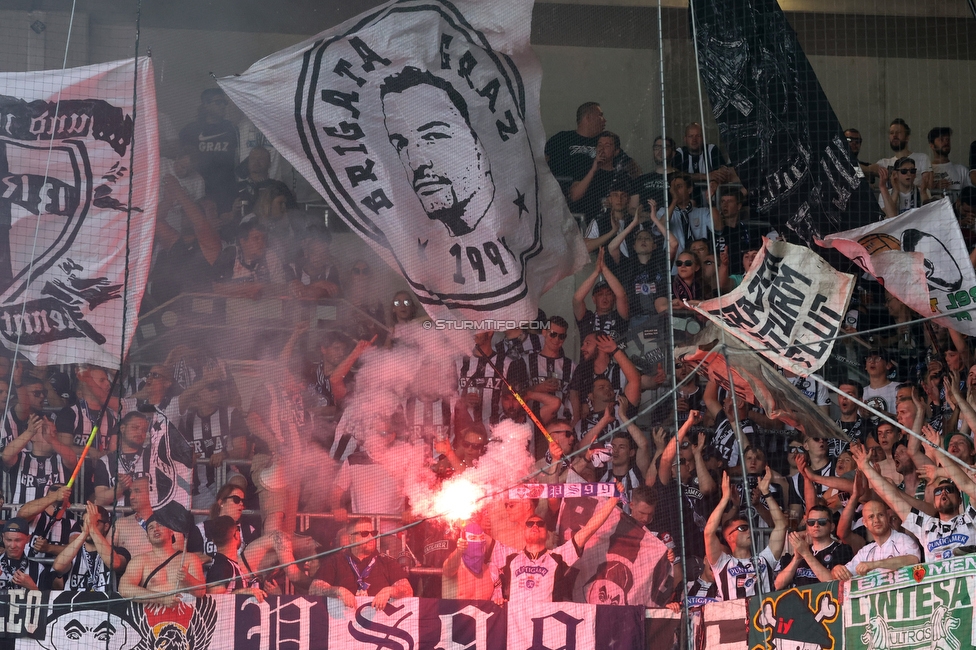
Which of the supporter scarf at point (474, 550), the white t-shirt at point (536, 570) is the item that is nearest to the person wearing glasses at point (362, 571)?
the supporter scarf at point (474, 550)

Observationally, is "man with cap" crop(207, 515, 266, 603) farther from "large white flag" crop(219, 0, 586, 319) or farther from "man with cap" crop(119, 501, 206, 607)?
"large white flag" crop(219, 0, 586, 319)

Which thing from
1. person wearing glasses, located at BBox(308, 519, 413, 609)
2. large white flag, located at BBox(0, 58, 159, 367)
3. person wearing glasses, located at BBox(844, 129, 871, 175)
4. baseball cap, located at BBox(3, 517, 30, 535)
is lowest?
person wearing glasses, located at BBox(308, 519, 413, 609)

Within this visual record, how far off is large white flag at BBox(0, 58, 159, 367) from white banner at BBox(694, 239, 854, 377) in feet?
10.4

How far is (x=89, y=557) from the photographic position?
6492 mm

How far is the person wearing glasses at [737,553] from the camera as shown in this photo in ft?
20.3

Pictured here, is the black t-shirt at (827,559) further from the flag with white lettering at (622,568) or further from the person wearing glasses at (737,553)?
the flag with white lettering at (622,568)

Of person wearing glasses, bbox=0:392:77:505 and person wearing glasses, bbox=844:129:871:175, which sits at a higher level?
person wearing glasses, bbox=844:129:871:175

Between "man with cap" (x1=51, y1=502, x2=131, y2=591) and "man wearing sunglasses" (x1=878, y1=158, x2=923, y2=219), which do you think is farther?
"man wearing sunglasses" (x1=878, y1=158, x2=923, y2=219)

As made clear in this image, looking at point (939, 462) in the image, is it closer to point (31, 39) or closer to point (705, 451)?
point (705, 451)

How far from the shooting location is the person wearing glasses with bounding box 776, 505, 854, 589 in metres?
5.96

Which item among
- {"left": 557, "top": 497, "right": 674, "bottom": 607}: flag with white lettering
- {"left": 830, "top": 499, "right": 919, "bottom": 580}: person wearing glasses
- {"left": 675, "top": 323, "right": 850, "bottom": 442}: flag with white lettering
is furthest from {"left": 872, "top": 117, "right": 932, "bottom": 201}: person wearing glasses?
{"left": 557, "top": 497, "right": 674, "bottom": 607}: flag with white lettering

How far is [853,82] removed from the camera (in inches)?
343

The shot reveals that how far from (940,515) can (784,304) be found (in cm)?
114

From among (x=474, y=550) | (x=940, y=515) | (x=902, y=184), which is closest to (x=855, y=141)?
(x=902, y=184)
